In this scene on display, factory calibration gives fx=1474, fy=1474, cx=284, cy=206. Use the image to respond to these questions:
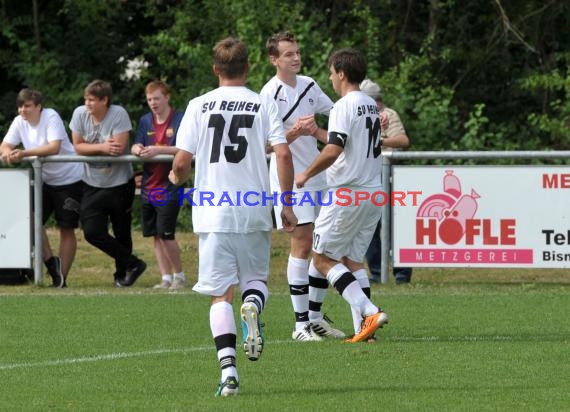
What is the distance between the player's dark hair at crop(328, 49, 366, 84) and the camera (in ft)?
36.4

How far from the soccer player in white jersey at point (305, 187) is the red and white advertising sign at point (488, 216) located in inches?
151

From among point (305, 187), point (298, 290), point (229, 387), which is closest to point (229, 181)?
point (229, 387)

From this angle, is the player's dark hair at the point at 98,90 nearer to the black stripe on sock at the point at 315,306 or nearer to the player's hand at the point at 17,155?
the player's hand at the point at 17,155

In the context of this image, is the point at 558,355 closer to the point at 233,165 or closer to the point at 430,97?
the point at 233,165

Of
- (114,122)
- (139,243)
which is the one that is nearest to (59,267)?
(114,122)

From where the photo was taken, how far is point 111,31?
29.0 m

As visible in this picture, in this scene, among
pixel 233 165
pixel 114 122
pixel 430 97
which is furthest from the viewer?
pixel 430 97

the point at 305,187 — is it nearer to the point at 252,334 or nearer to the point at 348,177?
the point at 348,177

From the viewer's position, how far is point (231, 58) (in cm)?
862

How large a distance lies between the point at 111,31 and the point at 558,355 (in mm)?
20006

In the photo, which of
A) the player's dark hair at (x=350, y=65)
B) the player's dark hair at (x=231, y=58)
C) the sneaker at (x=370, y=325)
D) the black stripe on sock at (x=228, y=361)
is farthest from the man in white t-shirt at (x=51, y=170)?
the black stripe on sock at (x=228, y=361)

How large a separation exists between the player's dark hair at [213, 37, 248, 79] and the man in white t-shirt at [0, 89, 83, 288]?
7.36 m

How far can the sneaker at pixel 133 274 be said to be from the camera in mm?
15883

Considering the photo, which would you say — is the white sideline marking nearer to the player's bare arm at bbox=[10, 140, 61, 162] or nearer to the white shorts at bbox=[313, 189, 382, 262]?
the white shorts at bbox=[313, 189, 382, 262]
